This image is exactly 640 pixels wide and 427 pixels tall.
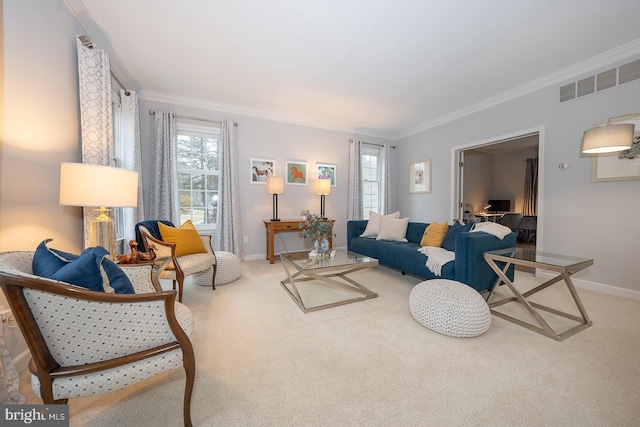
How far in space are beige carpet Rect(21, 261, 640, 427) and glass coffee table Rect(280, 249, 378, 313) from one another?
234 millimetres

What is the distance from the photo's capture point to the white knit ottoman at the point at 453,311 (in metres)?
1.79

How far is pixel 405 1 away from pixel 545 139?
8.93 feet

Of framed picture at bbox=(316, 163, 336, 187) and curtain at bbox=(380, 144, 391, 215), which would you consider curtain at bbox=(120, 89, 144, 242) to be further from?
curtain at bbox=(380, 144, 391, 215)

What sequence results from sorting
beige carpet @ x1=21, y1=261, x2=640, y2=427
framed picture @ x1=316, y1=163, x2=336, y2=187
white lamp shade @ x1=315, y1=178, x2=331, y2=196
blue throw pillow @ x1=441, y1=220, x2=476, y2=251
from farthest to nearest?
framed picture @ x1=316, y1=163, x2=336, y2=187 < white lamp shade @ x1=315, y1=178, x2=331, y2=196 < blue throw pillow @ x1=441, y1=220, x2=476, y2=251 < beige carpet @ x1=21, y1=261, x2=640, y2=427

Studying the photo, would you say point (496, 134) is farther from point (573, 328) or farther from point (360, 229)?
point (573, 328)

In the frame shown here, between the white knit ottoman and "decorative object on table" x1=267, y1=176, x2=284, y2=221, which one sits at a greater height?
"decorative object on table" x1=267, y1=176, x2=284, y2=221

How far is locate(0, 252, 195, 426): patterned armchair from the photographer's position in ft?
2.74

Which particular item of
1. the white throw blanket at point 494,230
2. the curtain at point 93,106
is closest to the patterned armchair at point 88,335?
the curtain at point 93,106

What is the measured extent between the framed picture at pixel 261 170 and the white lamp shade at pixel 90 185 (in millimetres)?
2730

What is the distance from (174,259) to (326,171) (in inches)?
133

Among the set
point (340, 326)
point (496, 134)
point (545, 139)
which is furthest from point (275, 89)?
point (545, 139)

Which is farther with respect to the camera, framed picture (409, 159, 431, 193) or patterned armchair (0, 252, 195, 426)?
framed picture (409, 159, 431, 193)

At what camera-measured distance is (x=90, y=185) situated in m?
1.52

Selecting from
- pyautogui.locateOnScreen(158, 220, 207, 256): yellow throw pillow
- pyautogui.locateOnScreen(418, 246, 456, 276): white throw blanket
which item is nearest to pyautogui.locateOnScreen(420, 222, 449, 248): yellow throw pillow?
pyautogui.locateOnScreen(418, 246, 456, 276): white throw blanket
